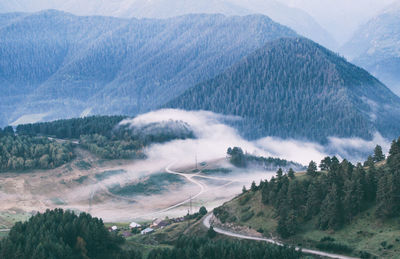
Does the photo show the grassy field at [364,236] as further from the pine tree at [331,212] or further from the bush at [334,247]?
the pine tree at [331,212]

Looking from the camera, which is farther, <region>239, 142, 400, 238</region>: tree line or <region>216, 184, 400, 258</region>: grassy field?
<region>239, 142, 400, 238</region>: tree line

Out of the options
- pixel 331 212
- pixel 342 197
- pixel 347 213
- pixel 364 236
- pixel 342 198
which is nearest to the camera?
pixel 364 236

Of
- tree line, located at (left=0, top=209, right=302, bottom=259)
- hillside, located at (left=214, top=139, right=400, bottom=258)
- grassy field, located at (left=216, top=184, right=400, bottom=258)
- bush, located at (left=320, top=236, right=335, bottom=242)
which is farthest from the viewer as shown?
bush, located at (left=320, top=236, right=335, bottom=242)

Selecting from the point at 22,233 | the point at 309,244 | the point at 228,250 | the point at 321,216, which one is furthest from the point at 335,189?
the point at 22,233

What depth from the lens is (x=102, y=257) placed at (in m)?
182

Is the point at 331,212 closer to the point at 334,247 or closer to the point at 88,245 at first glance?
the point at 334,247

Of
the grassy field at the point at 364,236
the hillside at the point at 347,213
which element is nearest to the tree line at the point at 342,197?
the hillside at the point at 347,213

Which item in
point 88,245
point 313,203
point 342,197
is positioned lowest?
point 88,245

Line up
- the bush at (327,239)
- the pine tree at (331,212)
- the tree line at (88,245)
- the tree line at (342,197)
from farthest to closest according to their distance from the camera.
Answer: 1. the pine tree at (331,212)
2. the tree line at (342,197)
3. the bush at (327,239)
4. the tree line at (88,245)

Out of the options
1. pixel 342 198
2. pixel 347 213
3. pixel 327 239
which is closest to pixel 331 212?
pixel 347 213

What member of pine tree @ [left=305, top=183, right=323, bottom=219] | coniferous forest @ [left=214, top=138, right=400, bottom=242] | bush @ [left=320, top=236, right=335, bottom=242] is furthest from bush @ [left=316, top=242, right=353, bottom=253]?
pine tree @ [left=305, top=183, right=323, bottom=219]

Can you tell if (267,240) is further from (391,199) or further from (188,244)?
(391,199)

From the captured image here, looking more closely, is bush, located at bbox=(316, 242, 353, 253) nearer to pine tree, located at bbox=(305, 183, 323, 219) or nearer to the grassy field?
the grassy field

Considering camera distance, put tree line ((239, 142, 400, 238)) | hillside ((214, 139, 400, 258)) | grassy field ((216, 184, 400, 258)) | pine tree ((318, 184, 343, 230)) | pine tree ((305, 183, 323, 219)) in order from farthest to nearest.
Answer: pine tree ((305, 183, 323, 219))
pine tree ((318, 184, 343, 230))
tree line ((239, 142, 400, 238))
hillside ((214, 139, 400, 258))
grassy field ((216, 184, 400, 258))
